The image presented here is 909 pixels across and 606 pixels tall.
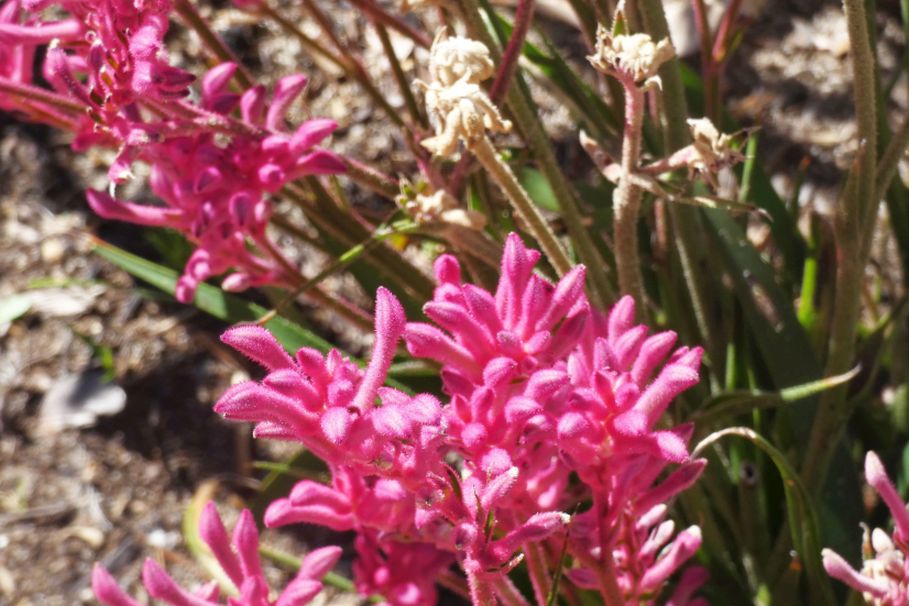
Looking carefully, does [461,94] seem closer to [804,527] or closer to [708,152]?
[708,152]

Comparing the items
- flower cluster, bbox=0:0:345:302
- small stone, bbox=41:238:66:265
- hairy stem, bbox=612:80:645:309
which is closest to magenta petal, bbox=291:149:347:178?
flower cluster, bbox=0:0:345:302

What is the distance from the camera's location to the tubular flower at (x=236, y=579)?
816mm

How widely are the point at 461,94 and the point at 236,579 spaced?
15.9 inches

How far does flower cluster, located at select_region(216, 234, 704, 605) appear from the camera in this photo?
675 millimetres

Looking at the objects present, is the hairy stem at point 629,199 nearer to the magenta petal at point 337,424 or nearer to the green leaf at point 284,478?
the magenta petal at point 337,424

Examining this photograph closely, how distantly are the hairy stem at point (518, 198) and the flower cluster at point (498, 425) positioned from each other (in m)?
0.07

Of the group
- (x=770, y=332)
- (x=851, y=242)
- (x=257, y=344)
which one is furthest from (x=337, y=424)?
(x=770, y=332)

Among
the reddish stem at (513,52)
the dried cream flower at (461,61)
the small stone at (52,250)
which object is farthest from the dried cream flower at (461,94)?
the small stone at (52,250)

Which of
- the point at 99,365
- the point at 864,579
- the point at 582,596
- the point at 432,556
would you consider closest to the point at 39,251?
the point at 99,365

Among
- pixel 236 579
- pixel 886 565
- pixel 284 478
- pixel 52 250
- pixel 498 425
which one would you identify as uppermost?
pixel 498 425

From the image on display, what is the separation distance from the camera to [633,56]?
790mm

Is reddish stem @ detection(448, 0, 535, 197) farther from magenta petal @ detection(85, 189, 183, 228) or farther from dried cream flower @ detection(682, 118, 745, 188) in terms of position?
magenta petal @ detection(85, 189, 183, 228)

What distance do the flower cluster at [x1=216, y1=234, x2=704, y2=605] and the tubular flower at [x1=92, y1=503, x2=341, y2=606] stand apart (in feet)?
0.08

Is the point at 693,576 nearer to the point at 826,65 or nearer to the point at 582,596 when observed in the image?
the point at 582,596
